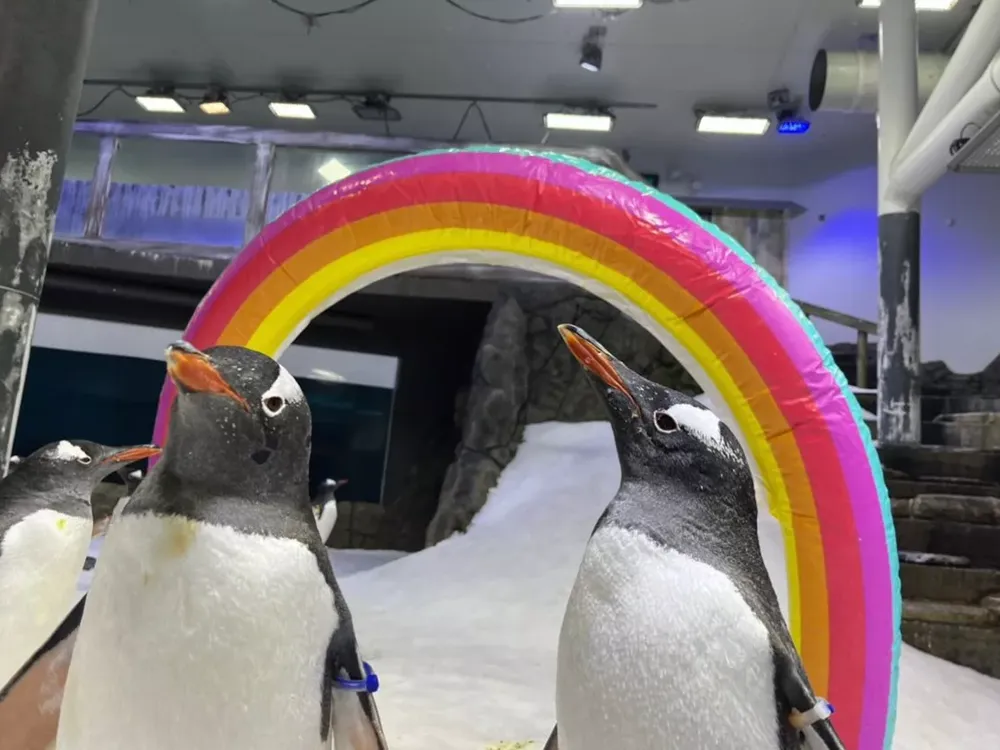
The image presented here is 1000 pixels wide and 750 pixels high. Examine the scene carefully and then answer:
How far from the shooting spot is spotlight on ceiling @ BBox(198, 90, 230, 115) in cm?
747

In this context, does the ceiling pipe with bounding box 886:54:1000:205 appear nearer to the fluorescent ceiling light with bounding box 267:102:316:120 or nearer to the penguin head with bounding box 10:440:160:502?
the penguin head with bounding box 10:440:160:502

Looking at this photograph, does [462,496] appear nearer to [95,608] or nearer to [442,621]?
[442,621]

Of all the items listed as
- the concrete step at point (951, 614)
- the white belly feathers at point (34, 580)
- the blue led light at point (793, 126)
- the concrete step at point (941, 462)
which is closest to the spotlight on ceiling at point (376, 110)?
the blue led light at point (793, 126)

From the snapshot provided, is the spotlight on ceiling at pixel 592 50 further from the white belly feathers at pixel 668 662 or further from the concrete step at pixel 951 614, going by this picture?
the white belly feathers at pixel 668 662

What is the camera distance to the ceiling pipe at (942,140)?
11.1 ft

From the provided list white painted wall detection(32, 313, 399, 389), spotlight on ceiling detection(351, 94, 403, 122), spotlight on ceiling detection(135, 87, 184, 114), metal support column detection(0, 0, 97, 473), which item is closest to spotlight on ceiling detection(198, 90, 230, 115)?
spotlight on ceiling detection(135, 87, 184, 114)

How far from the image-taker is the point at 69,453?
1566 millimetres

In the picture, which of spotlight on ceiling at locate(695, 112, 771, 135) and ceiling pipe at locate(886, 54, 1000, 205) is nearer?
ceiling pipe at locate(886, 54, 1000, 205)

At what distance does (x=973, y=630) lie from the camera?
3.16 meters

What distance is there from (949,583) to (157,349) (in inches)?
269

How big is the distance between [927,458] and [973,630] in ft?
3.98

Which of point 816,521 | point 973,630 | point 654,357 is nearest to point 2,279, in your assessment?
point 816,521

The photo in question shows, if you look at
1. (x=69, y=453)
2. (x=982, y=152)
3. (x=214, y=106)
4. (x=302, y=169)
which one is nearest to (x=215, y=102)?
(x=214, y=106)

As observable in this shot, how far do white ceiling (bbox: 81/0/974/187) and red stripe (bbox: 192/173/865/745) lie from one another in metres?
4.83
